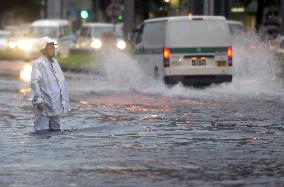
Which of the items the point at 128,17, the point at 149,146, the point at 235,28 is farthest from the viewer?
the point at 128,17

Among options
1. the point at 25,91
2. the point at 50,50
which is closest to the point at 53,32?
the point at 25,91

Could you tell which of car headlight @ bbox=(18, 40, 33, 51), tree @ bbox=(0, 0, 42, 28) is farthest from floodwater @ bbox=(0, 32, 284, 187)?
tree @ bbox=(0, 0, 42, 28)

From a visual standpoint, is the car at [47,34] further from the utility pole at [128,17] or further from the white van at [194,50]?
the white van at [194,50]

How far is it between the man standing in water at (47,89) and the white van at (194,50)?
10874mm

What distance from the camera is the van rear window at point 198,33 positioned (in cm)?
2756

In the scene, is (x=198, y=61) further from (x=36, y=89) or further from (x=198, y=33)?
(x=36, y=89)

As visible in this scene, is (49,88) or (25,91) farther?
(25,91)

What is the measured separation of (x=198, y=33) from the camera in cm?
2764

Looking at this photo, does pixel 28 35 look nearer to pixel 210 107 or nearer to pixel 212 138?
pixel 210 107

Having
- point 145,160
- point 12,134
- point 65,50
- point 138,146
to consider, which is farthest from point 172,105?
point 65,50

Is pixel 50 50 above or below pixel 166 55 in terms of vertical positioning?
above

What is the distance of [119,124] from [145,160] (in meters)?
5.30

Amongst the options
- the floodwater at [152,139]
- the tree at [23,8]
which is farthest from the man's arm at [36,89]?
the tree at [23,8]

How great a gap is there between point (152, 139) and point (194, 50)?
11.8 m
